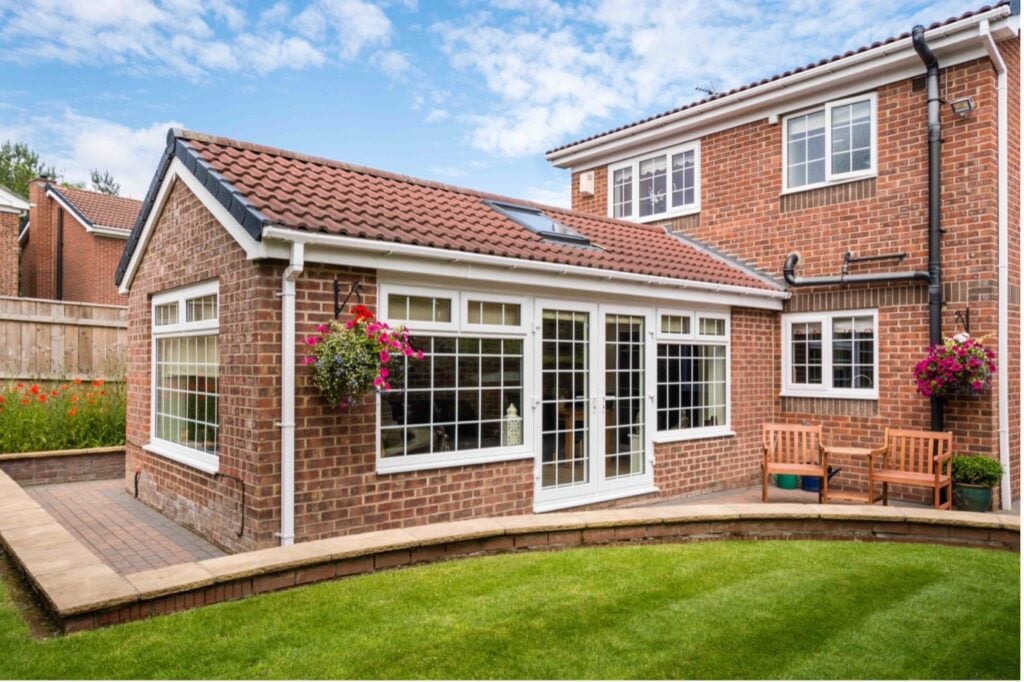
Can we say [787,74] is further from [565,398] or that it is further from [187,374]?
[187,374]

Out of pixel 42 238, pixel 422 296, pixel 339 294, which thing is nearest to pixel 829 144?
pixel 422 296

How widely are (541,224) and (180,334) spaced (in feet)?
15.0

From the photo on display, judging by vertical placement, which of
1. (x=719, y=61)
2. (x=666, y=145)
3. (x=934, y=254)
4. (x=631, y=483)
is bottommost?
(x=631, y=483)

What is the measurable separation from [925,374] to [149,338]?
9.48 metres

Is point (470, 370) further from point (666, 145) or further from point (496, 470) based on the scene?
point (666, 145)

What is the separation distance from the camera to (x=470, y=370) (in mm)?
7328

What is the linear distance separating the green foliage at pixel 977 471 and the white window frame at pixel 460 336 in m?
5.09

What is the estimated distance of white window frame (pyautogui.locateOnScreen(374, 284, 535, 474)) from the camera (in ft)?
22.0

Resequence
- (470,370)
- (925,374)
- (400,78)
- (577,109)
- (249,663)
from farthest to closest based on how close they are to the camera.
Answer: (577,109), (400,78), (925,374), (470,370), (249,663)

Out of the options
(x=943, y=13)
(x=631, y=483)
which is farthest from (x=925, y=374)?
(x=943, y=13)

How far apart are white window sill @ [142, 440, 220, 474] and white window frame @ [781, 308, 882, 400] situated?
26.1 ft

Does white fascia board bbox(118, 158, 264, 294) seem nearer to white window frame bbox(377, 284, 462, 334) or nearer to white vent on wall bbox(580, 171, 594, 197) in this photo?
white window frame bbox(377, 284, 462, 334)

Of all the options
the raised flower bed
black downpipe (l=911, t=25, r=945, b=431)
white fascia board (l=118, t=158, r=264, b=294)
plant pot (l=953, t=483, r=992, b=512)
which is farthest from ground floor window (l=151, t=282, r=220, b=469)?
black downpipe (l=911, t=25, r=945, b=431)

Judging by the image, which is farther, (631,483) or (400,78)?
(400,78)
